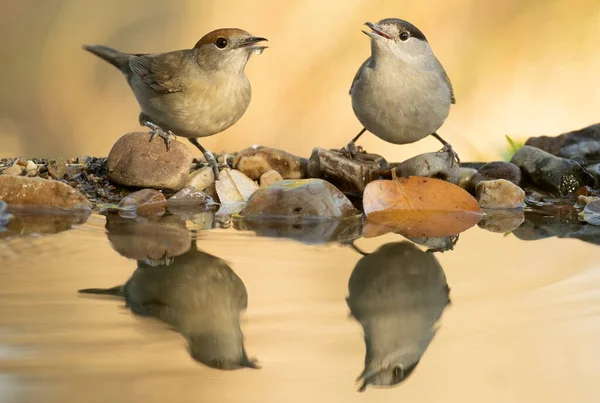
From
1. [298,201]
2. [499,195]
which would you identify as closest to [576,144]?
[499,195]

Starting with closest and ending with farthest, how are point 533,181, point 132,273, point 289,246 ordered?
point 132,273 < point 289,246 < point 533,181

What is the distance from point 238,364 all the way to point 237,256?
0.95 m

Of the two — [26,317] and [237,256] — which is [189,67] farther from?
[26,317]

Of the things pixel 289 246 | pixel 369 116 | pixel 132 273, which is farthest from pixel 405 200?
pixel 132 273

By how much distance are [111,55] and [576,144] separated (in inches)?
112

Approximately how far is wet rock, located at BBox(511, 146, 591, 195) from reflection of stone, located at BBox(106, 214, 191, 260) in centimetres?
199

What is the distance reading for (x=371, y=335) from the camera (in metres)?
1.44

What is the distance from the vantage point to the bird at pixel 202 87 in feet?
11.2

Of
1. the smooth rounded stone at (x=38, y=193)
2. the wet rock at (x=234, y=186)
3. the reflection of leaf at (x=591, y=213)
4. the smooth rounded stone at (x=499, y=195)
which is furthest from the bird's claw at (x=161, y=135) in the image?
the reflection of leaf at (x=591, y=213)

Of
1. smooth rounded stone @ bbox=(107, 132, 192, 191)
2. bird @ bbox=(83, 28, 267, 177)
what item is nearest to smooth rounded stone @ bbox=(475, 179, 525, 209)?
bird @ bbox=(83, 28, 267, 177)

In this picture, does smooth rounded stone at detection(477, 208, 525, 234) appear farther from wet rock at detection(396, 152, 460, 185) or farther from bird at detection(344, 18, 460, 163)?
bird at detection(344, 18, 460, 163)

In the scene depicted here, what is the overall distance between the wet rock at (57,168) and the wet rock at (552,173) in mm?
2395

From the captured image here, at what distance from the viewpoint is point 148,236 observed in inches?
99.5

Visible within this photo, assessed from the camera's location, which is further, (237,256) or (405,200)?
(405,200)
